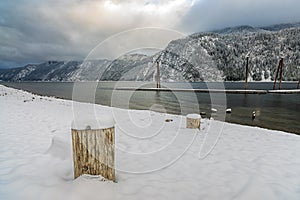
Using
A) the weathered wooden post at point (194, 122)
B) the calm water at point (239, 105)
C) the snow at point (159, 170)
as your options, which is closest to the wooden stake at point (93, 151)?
the snow at point (159, 170)

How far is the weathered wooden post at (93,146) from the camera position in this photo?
2.59 meters

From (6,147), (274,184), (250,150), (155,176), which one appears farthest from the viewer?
(250,150)

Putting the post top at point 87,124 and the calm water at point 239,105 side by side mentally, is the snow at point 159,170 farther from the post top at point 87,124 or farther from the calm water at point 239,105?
the calm water at point 239,105

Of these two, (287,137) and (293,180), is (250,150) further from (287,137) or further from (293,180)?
(287,137)

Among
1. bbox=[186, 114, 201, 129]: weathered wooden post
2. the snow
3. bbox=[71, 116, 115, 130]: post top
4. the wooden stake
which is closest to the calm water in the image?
bbox=[186, 114, 201, 129]: weathered wooden post

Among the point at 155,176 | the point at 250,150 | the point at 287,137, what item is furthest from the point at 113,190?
the point at 287,137

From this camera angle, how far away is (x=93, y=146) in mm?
2646

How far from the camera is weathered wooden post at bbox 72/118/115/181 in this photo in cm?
259

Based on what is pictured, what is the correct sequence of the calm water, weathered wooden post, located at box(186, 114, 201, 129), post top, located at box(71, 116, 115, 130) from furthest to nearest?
the calm water → weathered wooden post, located at box(186, 114, 201, 129) → post top, located at box(71, 116, 115, 130)

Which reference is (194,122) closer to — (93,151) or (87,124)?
(93,151)

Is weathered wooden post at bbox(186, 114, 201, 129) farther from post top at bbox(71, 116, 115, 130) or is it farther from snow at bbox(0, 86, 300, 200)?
post top at bbox(71, 116, 115, 130)

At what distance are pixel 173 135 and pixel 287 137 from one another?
468 centimetres

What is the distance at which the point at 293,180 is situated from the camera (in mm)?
3469

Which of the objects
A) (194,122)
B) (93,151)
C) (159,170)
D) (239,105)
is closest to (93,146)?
(93,151)
